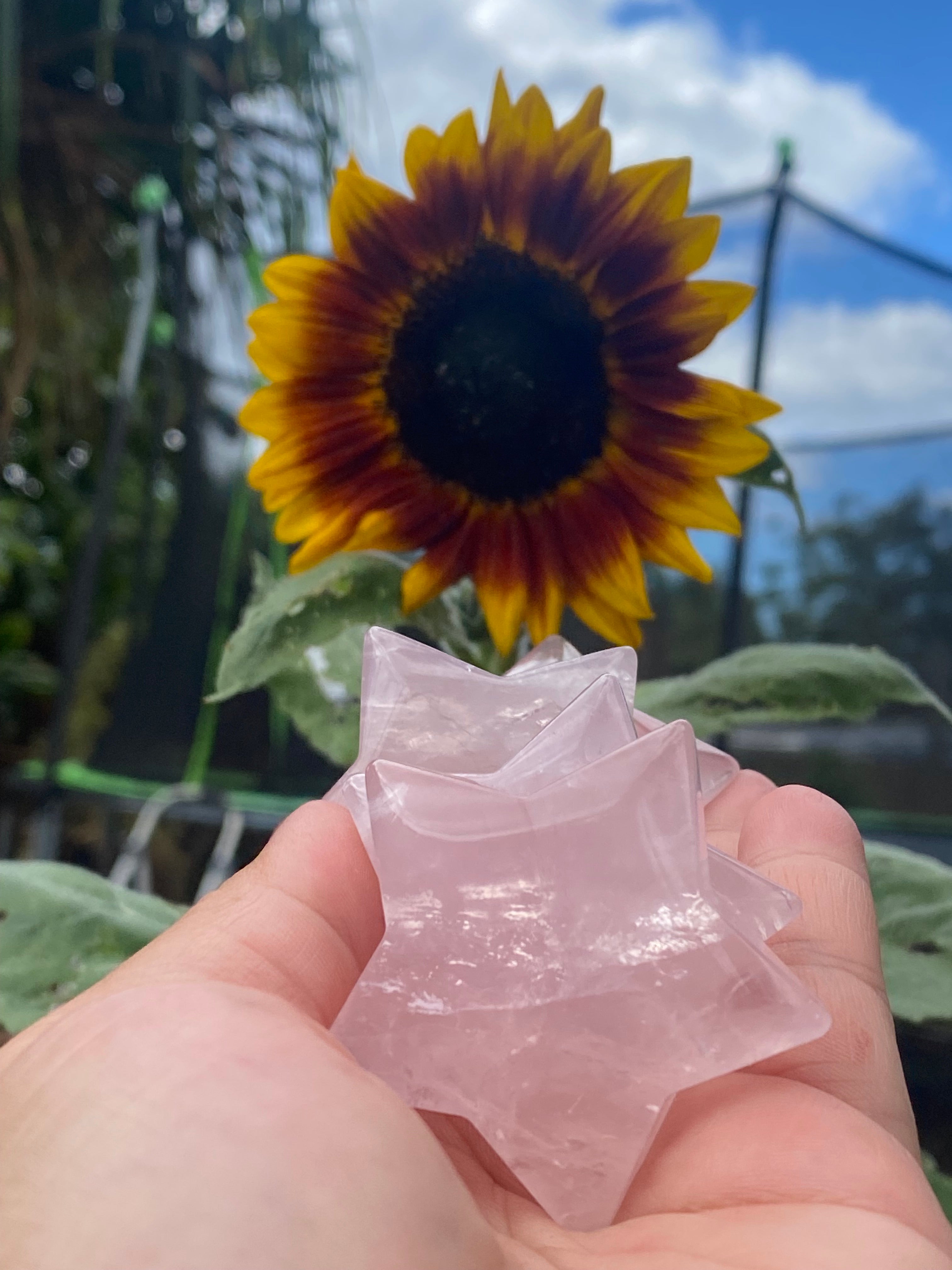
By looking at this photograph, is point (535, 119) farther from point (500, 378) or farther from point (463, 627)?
point (463, 627)

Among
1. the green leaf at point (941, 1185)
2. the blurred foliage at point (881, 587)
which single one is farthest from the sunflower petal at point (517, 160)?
the blurred foliage at point (881, 587)

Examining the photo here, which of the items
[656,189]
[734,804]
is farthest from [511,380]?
[734,804]

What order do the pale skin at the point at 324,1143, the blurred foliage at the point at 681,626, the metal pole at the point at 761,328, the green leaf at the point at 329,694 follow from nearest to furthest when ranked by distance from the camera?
the pale skin at the point at 324,1143, the green leaf at the point at 329,694, the metal pole at the point at 761,328, the blurred foliage at the point at 681,626

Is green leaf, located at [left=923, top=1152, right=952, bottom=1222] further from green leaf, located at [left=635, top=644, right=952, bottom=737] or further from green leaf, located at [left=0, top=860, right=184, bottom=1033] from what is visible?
green leaf, located at [left=0, top=860, right=184, bottom=1033]

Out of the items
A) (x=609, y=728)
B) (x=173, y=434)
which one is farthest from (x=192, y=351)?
(x=609, y=728)

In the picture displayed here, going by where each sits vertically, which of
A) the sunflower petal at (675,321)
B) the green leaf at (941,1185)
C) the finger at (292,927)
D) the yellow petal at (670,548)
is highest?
the sunflower petal at (675,321)

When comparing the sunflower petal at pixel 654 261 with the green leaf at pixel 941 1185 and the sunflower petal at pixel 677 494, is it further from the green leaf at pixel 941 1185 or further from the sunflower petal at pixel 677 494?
the green leaf at pixel 941 1185

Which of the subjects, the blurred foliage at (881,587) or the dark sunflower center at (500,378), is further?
the blurred foliage at (881,587)
